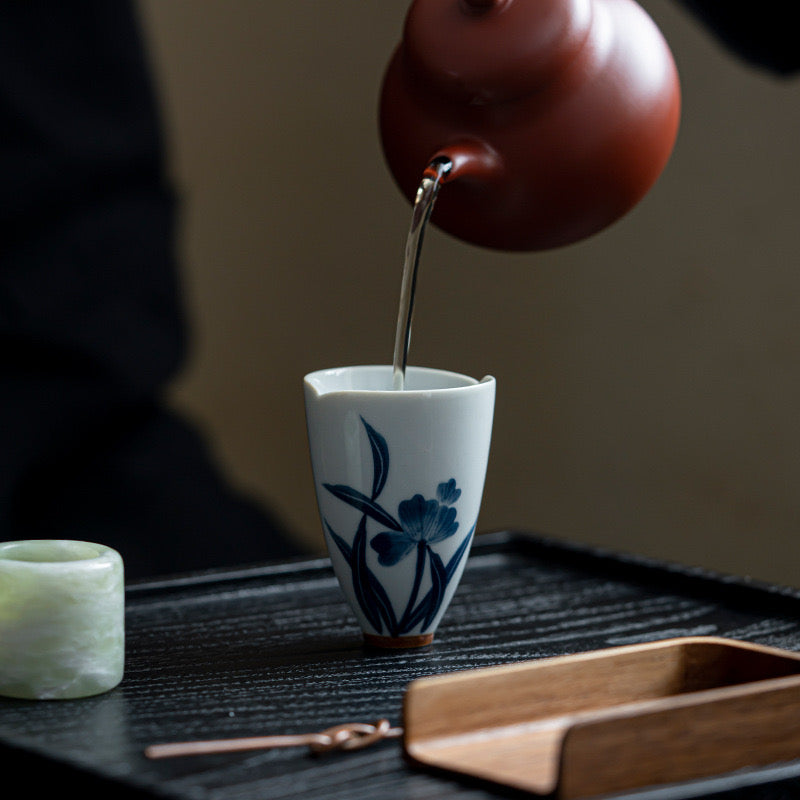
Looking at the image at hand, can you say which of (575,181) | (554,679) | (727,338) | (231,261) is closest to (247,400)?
(231,261)

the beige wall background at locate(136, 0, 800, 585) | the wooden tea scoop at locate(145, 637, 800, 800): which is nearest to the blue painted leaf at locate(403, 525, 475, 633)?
the wooden tea scoop at locate(145, 637, 800, 800)

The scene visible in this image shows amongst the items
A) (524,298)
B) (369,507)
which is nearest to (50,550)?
(369,507)

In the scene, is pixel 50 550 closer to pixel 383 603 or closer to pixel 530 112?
pixel 383 603

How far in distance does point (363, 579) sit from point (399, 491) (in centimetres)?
6

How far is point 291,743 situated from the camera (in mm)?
514

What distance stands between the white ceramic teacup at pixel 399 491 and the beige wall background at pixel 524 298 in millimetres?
1189

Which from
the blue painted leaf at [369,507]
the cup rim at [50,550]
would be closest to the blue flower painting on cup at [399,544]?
the blue painted leaf at [369,507]

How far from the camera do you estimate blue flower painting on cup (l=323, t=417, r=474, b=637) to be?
0.67m

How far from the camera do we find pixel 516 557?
939mm

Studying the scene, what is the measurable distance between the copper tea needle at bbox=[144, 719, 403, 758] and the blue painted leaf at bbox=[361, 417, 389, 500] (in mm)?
163

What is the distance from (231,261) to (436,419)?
1383 millimetres

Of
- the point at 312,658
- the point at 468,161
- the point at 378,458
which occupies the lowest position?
the point at 312,658

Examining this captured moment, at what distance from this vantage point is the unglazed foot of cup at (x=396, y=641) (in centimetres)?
70

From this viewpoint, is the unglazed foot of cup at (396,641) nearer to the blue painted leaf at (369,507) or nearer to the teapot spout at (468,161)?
the blue painted leaf at (369,507)
